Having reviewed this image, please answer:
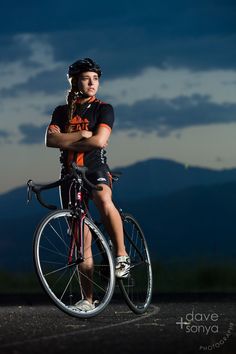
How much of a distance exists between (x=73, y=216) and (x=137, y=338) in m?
1.45

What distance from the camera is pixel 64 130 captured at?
797 centimetres

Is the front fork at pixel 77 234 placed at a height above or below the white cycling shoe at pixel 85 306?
above

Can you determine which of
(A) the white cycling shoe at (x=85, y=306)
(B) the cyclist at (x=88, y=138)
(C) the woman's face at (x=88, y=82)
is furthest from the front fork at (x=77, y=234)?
(C) the woman's face at (x=88, y=82)

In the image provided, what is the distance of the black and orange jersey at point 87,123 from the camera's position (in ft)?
25.9

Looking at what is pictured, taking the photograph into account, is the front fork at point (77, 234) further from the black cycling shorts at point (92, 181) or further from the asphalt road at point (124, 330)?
the asphalt road at point (124, 330)

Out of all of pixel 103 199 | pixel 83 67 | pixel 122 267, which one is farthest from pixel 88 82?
pixel 122 267

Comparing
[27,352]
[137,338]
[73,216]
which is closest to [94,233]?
[73,216]

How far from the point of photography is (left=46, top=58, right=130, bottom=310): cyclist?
7.78 metres

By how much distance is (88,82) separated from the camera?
26.2 ft

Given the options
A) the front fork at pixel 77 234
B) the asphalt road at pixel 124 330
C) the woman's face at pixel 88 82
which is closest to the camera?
the asphalt road at pixel 124 330

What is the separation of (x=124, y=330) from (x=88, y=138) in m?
1.71

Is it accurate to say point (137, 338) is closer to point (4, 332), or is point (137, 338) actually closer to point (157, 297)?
point (4, 332)

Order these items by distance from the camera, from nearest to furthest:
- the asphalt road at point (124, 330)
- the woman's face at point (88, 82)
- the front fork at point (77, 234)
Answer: the asphalt road at point (124, 330) → the front fork at point (77, 234) → the woman's face at point (88, 82)

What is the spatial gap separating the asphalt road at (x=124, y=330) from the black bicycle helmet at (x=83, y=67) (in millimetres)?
2236
